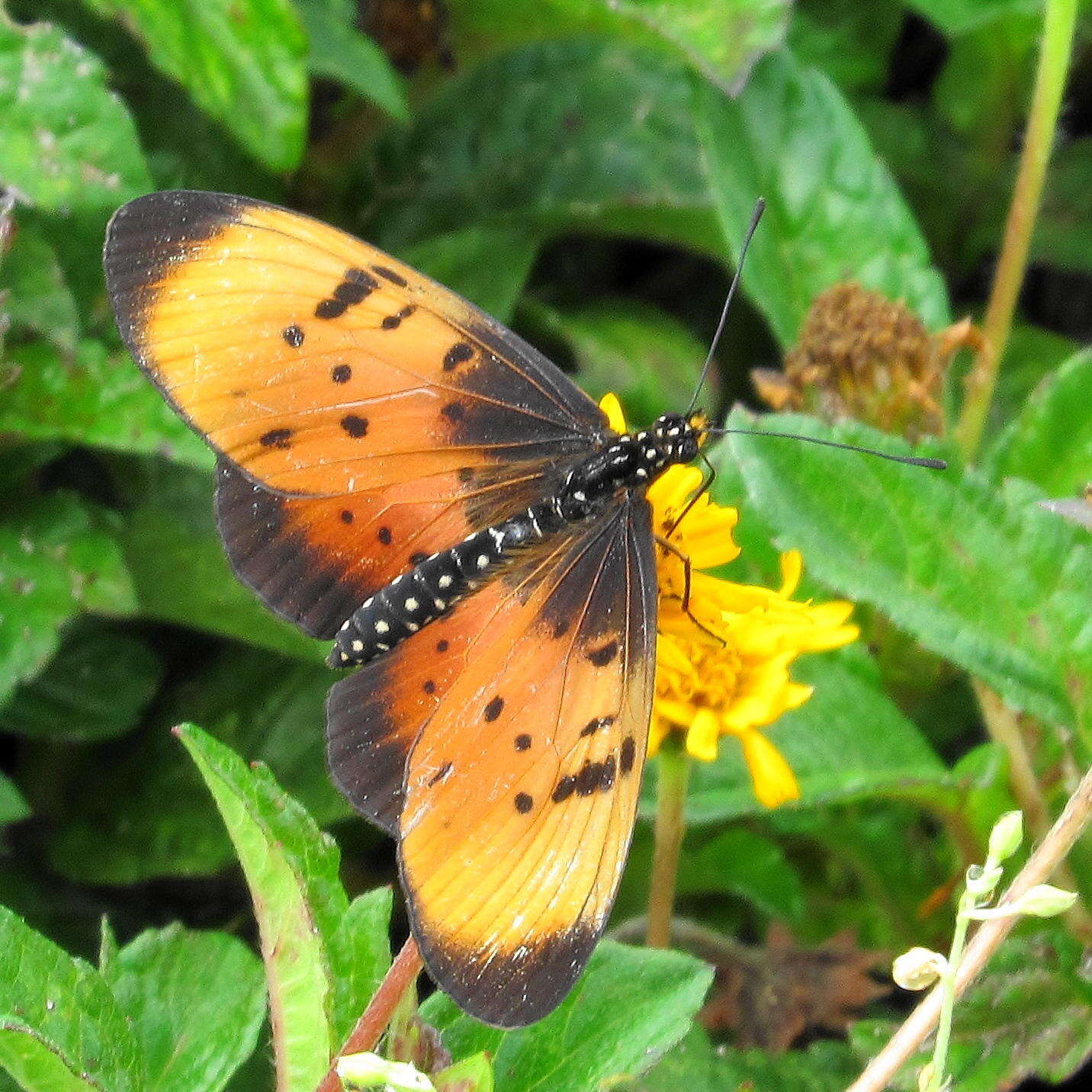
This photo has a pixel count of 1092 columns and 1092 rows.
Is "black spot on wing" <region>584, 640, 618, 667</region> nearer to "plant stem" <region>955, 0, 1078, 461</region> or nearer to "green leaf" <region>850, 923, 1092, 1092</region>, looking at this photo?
"green leaf" <region>850, 923, 1092, 1092</region>

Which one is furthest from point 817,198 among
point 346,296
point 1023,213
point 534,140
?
point 346,296

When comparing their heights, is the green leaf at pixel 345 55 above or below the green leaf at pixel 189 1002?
above

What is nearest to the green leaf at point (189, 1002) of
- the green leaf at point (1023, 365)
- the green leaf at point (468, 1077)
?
the green leaf at point (468, 1077)

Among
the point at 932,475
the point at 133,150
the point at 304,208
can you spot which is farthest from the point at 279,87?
the point at 932,475

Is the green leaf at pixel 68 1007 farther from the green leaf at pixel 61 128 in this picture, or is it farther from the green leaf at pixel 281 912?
the green leaf at pixel 61 128

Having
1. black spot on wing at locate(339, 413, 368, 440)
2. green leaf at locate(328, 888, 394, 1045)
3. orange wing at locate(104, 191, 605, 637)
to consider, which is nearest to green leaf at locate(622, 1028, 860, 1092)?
green leaf at locate(328, 888, 394, 1045)

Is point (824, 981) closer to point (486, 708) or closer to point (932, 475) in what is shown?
point (932, 475)
